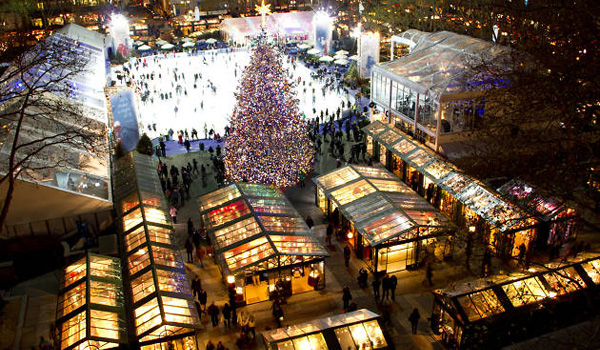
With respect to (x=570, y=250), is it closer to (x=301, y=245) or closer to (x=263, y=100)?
(x=301, y=245)

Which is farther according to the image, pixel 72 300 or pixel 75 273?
pixel 75 273

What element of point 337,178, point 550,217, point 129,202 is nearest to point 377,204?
point 337,178

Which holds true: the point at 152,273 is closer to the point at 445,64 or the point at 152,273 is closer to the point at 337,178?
the point at 337,178

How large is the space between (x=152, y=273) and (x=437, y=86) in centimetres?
1319

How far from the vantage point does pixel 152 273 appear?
511 inches

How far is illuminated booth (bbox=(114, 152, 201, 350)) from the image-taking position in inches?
450

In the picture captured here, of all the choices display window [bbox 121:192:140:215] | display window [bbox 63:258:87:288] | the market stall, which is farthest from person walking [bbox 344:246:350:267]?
display window [bbox 63:258:87:288]

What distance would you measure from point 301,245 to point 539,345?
260 inches

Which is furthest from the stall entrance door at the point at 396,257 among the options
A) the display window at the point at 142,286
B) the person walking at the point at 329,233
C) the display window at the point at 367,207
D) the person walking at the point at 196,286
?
the display window at the point at 142,286

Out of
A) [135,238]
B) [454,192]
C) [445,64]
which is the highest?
[445,64]

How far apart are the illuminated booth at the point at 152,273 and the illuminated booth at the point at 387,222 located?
567cm

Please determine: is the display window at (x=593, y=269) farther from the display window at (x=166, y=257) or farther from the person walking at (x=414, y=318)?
the display window at (x=166, y=257)

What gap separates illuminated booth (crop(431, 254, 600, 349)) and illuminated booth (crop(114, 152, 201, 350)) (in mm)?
6087

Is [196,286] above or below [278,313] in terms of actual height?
above
